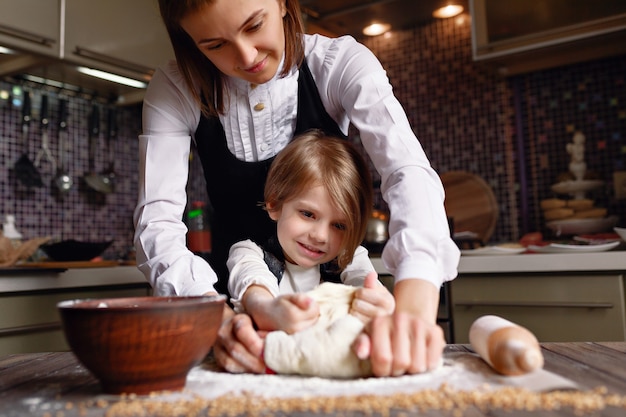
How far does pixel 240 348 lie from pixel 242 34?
0.45m

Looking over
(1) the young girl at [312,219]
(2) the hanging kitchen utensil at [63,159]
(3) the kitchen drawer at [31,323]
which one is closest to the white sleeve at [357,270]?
(1) the young girl at [312,219]

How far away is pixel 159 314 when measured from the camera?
1.74ft

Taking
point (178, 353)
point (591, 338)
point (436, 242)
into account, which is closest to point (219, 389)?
point (178, 353)

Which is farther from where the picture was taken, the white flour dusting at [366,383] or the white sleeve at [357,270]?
the white sleeve at [357,270]

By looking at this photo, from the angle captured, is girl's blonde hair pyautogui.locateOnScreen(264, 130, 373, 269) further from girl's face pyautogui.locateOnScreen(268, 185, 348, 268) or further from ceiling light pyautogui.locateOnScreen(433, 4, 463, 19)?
ceiling light pyautogui.locateOnScreen(433, 4, 463, 19)

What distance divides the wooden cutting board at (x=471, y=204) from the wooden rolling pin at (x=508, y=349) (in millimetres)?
1670

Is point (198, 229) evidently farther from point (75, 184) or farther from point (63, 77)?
point (63, 77)

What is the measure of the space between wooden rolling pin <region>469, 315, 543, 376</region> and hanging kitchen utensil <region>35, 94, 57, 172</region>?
209 centimetres

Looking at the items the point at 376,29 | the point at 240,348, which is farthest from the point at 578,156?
the point at 240,348

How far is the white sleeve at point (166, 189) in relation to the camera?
2.92 feet

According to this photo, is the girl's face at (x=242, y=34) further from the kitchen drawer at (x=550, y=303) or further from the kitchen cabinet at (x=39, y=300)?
the kitchen drawer at (x=550, y=303)

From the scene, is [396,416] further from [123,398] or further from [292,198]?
[292,198]

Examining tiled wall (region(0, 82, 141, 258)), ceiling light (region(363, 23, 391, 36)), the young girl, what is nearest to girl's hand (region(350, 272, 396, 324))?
the young girl

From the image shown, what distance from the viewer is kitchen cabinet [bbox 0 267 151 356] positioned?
162 cm
